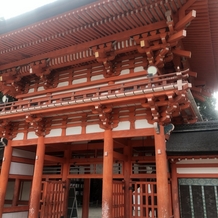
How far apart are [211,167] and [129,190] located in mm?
2746

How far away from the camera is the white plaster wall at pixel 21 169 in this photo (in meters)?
8.71

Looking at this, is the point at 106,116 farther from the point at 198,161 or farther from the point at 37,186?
the point at 37,186

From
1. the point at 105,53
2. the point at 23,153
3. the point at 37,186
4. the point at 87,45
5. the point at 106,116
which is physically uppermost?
the point at 87,45

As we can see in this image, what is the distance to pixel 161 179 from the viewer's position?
5906 mm

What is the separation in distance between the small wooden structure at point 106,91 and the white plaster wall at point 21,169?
0.04m

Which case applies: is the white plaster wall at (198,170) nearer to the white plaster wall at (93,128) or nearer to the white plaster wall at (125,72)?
the white plaster wall at (93,128)

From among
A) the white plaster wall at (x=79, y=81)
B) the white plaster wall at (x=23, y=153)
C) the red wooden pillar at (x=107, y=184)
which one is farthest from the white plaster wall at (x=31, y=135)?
the red wooden pillar at (x=107, y=184)

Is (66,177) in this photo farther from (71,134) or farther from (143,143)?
(143,143)

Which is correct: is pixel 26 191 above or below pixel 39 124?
below

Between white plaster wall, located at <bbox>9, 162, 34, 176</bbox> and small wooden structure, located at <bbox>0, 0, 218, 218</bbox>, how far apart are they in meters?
0.04

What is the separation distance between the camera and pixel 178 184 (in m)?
7.15

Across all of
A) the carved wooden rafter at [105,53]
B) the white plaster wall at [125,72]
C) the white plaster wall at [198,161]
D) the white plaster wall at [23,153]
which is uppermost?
the carved wooden rafter at [105,53]

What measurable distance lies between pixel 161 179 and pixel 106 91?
10.3 ft

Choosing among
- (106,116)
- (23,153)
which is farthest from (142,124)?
(23,153)
